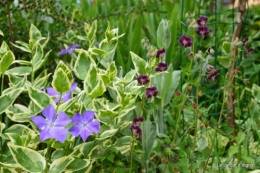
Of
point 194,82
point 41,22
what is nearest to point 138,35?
point 41,22

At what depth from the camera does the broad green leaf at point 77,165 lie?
5.55 ft

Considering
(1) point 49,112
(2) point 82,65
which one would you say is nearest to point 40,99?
(1) point 49,112

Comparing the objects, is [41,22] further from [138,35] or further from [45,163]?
[45,163]

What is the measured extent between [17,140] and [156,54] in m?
0.54

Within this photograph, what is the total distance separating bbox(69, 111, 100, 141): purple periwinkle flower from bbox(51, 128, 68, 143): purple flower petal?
0.06 meters

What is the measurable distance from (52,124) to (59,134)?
0.14 ft

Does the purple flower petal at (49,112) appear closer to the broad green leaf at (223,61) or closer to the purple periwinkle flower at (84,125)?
the purple periwinkle flower at (84,125)

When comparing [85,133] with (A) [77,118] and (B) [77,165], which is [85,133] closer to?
(A) [77,118]

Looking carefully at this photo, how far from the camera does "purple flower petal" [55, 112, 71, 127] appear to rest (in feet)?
4.86

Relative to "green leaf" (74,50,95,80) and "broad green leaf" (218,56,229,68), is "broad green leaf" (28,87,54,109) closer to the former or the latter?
"green leaf" (74,50,95,80)

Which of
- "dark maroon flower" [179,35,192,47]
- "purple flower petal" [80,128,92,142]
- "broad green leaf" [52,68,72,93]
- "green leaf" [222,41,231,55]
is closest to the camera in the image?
"broad green leaf" [52,68,72,93]

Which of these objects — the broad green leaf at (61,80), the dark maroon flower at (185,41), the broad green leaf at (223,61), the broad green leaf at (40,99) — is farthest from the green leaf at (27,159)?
the broad green leaf at (223,61)

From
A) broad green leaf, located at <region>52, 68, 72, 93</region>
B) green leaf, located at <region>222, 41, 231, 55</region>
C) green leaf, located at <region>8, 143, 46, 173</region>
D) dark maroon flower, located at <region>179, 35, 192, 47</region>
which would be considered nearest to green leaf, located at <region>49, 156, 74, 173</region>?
green leaf, located at <region>8, 143, 46, 173</region>

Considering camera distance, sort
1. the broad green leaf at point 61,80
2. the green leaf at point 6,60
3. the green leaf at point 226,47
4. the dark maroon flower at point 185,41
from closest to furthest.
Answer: the broad green leaf at point 61,80, the green leaf at point 6,60, the dark maroon flower at point 185,41, the green leaf at point 226,47
